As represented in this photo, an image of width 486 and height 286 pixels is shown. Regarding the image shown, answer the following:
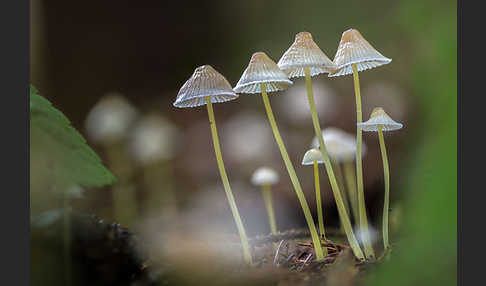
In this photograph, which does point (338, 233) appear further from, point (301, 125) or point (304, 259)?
point (301, 125)

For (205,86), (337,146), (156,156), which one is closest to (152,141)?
(156,156)

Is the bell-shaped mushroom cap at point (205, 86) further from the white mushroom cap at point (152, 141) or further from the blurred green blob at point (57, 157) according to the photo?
the white mushroom cap at point (152, 141)

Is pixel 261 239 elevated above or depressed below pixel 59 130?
below

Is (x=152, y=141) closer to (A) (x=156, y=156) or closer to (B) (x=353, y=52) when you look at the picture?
(A) (x=156, y=156)

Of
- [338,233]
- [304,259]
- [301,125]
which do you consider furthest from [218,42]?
[304,259]

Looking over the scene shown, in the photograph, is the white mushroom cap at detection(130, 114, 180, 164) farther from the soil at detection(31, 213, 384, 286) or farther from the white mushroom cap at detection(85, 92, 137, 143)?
the soil at detection(31, 213, 384, 286)

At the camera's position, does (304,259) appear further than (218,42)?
No
